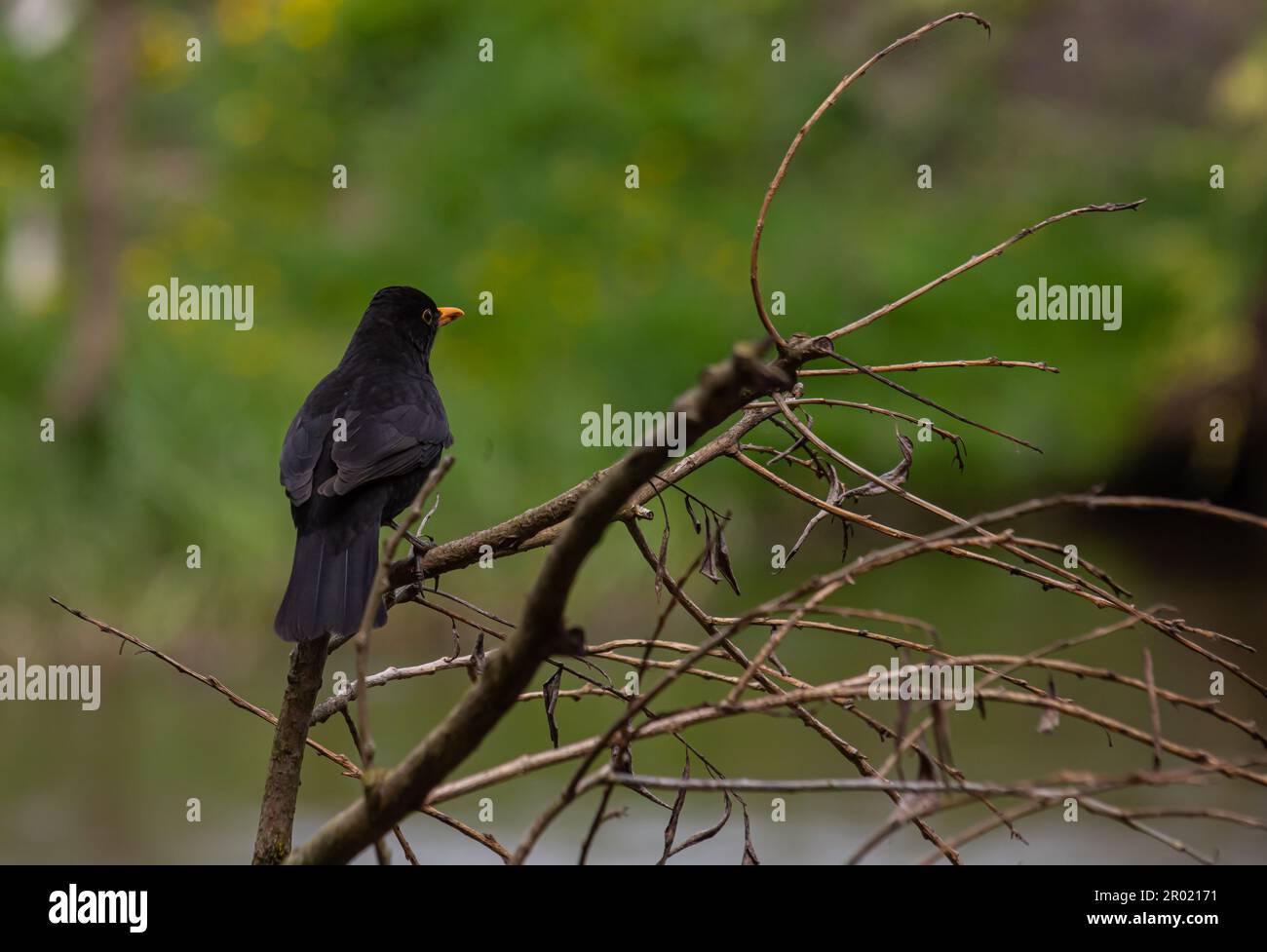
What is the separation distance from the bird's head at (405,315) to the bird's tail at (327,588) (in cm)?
64

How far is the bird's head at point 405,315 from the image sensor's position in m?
2.78

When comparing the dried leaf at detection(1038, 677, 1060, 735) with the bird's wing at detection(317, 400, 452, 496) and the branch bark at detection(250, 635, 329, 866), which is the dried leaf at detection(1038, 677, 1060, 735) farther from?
the bird's wing at detection(317, 400, 452, 496)

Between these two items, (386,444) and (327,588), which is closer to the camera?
(327,588)

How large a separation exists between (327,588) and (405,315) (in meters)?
0.93

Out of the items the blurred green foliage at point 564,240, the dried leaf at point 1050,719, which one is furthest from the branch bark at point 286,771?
the blurred green foliage at point 564,240

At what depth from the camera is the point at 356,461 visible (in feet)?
7.56

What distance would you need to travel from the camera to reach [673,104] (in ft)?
36.2

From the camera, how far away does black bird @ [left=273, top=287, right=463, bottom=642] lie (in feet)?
6.51

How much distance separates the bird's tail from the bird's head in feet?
2.08

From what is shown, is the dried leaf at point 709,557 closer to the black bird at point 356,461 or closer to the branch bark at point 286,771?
the branch bark at point 286,771

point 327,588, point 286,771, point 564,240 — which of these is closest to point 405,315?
point 327,588

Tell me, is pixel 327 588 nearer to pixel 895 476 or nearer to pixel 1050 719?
pixel 895 476
